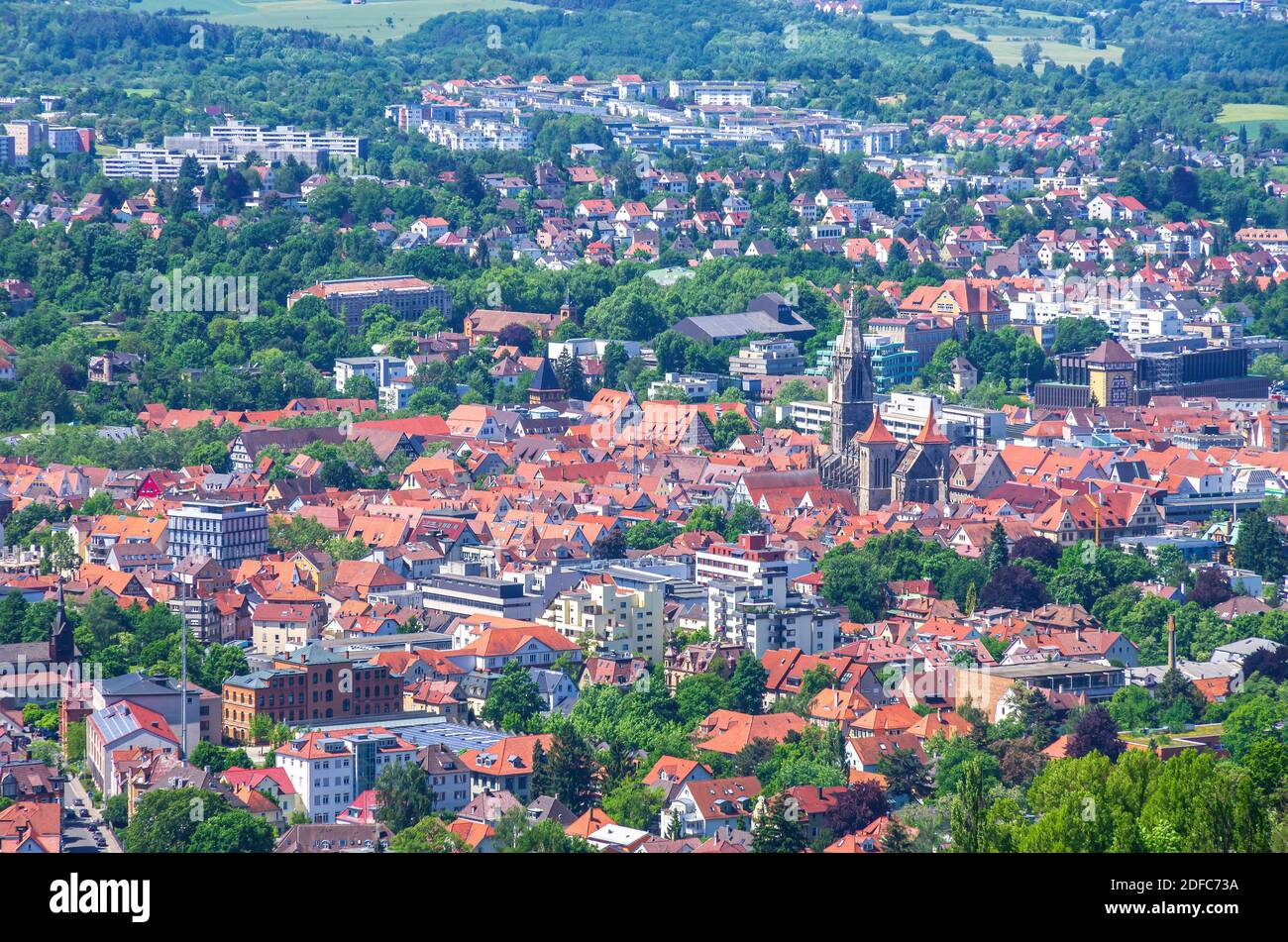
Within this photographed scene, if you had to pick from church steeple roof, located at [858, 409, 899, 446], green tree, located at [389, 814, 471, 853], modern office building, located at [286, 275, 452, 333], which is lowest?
modern office building, located at [286, 275, 452, 333]

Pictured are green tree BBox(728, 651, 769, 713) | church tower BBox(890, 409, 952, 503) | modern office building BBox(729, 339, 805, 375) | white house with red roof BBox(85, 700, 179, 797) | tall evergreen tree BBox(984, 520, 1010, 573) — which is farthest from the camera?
modern office building BBox(729, 339, 805, 375)

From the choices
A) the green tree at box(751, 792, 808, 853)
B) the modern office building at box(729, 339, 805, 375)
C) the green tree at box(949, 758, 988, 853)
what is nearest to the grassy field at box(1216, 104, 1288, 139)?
the modern office building at box(729, 339, 805, 375)

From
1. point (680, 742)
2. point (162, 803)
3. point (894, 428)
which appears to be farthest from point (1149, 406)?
point (162, 803)

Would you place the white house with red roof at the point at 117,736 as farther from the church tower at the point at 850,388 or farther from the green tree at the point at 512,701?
the church tower at the point at 850,388

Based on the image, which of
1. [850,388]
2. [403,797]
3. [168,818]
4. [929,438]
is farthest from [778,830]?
[850,388]

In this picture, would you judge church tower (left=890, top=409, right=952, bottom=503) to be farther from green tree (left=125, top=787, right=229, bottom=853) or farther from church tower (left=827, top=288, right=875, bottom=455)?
green tree (left=125, top=787, right=229, bottom=853)

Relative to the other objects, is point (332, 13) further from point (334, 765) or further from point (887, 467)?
point (334, 765)

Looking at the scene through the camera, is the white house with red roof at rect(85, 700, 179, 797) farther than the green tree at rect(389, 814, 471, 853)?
Yes

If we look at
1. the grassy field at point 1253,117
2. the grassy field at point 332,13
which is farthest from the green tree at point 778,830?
the grassy field at point 332,13
